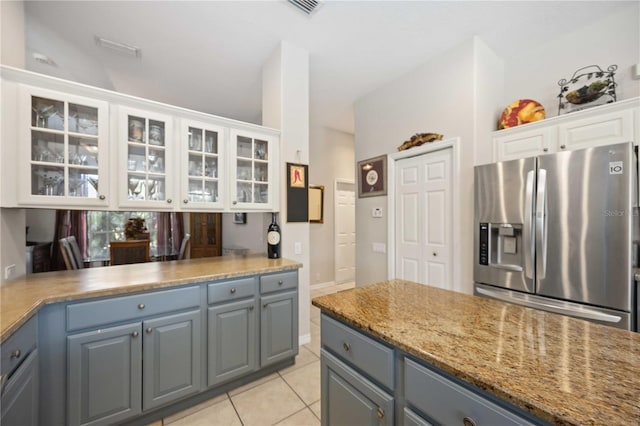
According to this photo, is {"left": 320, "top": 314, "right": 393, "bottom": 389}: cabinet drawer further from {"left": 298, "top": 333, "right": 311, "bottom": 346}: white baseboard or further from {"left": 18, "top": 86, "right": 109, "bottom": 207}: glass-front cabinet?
{"left": 18, "top": 86, "right": 109, "bottom": 207}: glass-front cabinet

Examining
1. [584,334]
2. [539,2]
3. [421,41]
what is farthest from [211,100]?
[584,334]

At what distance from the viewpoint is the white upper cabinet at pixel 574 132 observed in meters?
1.91

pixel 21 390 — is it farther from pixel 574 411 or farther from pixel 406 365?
pixel 574 411

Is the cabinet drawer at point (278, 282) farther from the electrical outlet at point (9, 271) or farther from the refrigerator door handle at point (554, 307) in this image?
the refrigerator door handle at point (554, 307)

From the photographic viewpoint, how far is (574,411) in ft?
1.90

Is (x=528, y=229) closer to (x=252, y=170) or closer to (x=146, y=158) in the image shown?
(x=252, y=170)

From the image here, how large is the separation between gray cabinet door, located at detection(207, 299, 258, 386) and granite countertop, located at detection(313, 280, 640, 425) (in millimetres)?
978

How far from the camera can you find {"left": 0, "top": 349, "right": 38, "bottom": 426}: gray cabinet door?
3.50ft

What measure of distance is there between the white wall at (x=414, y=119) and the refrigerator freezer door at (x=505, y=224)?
216 mm

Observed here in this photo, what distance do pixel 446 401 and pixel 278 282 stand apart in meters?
1.60

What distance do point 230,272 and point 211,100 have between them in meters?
3.06

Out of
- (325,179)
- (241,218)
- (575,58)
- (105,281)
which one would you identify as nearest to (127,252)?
(105,281)

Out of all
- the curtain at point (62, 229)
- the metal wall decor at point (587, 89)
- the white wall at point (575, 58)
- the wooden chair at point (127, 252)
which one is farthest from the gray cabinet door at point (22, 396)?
the white wall at point (575, 58)

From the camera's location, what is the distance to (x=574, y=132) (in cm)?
214
